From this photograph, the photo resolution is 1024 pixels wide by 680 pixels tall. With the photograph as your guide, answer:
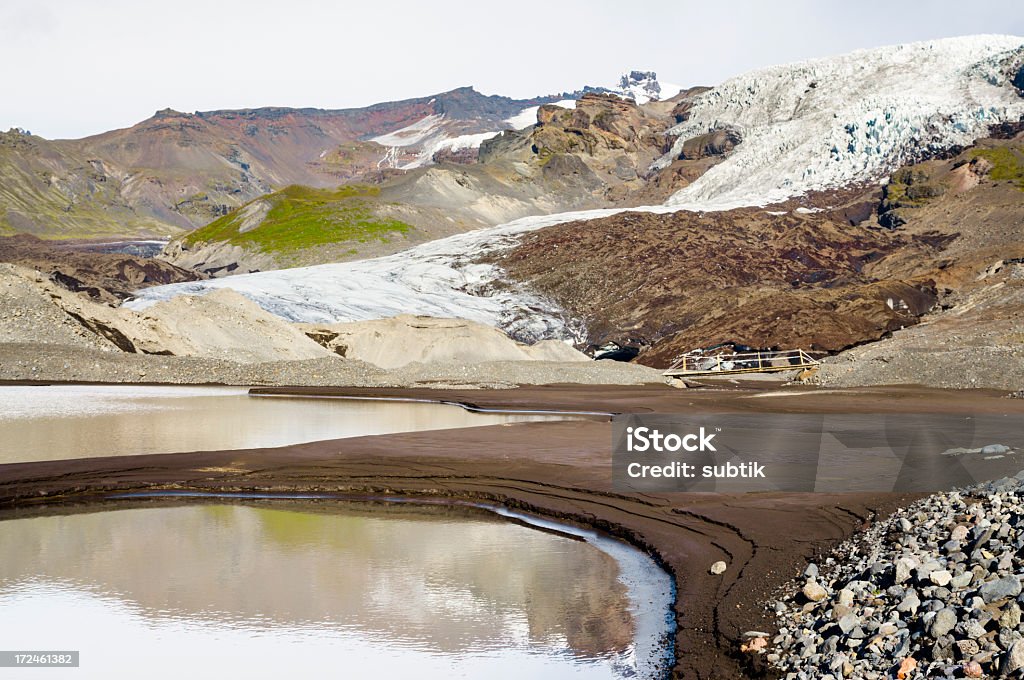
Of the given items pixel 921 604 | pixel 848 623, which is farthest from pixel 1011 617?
pixel 848 623

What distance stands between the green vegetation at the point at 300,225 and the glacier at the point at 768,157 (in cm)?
1874

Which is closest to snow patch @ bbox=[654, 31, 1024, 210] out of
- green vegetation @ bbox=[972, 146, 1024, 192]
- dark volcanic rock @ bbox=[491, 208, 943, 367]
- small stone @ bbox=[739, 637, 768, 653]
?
green vegetation @ bbox=[972, 146, 1024, 192]

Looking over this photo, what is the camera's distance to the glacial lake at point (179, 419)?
915 inches

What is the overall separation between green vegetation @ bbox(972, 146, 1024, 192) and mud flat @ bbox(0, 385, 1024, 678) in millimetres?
87710

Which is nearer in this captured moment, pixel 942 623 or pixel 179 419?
pixel 942 623

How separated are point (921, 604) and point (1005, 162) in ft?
375

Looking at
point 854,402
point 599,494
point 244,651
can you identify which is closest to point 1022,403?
point 854,402

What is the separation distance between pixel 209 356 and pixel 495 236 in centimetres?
6775

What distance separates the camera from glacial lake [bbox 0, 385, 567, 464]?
76.2 feet

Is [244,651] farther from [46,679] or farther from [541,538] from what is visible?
[541,538]

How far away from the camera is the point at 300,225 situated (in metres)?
146

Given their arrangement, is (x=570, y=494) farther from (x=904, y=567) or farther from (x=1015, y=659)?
(x=1015, y=659)

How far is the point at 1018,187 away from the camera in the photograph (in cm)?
10175

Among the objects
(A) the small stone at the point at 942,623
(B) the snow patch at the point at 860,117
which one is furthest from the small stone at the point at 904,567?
(B) the snow patch at the point at 860,117
